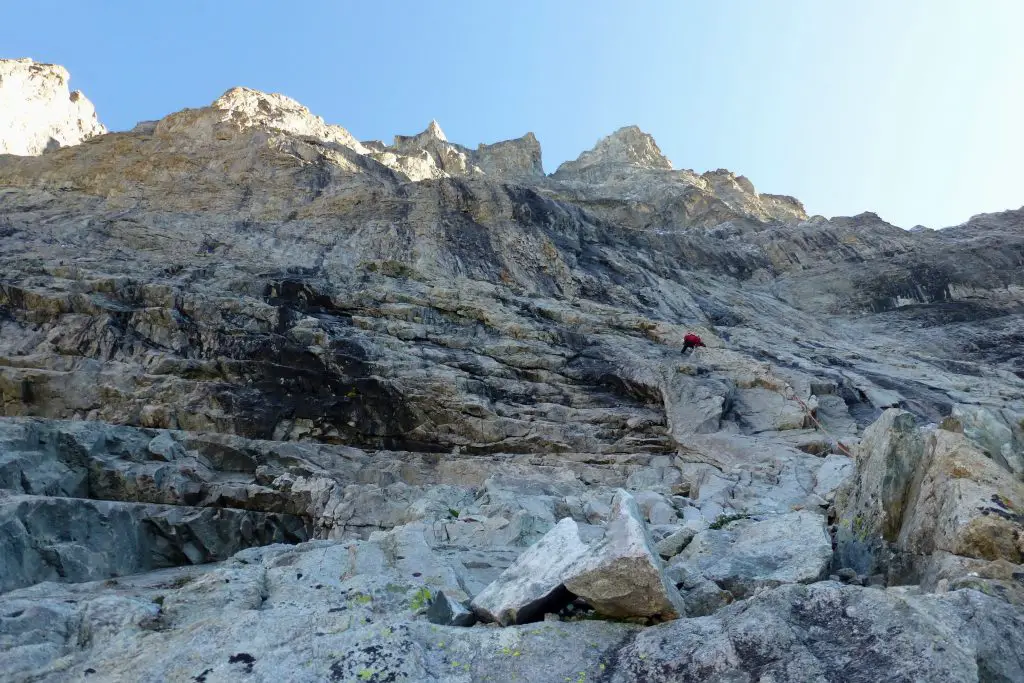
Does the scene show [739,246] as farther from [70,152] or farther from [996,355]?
[70,152]

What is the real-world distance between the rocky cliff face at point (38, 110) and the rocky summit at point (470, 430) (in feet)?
9.00

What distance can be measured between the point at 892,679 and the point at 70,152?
1815 inches

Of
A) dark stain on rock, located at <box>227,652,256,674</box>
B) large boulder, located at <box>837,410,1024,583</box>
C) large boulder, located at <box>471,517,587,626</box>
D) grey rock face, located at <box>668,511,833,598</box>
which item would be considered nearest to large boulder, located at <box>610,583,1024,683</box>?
large boulder, located at <box>471,517,587,626</box>

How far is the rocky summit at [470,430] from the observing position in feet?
21.0

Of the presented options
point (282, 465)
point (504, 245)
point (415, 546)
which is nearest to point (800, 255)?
point (504, 245)

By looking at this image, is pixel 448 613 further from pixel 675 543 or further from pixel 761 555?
pixel 761 555

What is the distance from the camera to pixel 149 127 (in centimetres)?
4328

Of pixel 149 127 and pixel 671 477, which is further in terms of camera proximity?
pixel 149 127

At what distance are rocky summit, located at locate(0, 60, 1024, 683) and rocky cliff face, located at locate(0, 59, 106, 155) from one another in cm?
274

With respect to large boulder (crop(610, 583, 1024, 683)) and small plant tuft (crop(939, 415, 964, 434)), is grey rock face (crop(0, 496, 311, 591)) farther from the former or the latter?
small plant tuft (crop(939, 415, 964, 434))

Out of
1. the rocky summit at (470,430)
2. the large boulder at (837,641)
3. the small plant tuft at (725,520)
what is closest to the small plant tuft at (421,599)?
the rocky summit at (470,430)

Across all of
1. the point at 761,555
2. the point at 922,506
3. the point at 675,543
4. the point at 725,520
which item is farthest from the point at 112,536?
the point at 922,506

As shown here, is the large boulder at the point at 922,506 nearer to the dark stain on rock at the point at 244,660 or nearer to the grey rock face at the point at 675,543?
the grey rock face at the point at 675,543

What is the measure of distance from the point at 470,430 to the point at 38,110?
59733 millimetres
